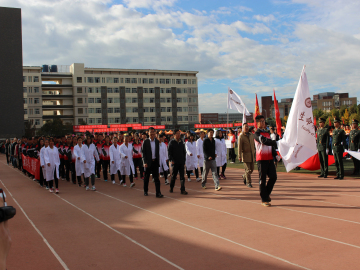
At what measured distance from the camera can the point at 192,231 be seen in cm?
650

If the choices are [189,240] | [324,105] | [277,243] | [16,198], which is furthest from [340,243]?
[324,105]

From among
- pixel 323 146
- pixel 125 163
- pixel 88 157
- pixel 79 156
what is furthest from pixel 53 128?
pixel 323 146

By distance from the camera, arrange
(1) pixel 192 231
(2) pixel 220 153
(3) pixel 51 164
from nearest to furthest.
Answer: (1) pixel 192 231, (3) pixel 51 164, (2) pixel 220 153

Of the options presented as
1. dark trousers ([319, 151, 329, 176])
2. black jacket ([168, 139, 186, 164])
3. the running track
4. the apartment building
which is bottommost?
the running track

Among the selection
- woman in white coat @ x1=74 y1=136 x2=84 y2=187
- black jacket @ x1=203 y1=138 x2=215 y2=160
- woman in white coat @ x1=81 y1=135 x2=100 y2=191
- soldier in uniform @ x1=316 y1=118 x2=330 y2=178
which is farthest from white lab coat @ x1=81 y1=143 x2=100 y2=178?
soldier in uniform @ x1=316 y1=118 x2=330 y2=178

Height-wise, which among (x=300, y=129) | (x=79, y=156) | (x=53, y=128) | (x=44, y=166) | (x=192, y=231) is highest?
(x=53, y=128)

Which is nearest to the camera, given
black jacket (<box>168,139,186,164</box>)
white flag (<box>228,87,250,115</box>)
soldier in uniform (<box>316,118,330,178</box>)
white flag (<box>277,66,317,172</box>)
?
white flag (<box>277,66,317,172</box>)

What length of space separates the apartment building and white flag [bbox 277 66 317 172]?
84948mm

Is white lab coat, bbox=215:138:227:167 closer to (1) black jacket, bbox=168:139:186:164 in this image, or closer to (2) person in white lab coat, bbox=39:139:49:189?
(1) black jacket, bbox=168:139:186:164

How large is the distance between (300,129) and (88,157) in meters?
7.65

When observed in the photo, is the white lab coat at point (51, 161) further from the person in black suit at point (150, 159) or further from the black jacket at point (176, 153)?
the black jacket at point (176, 153)

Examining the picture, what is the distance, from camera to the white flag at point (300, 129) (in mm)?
10781

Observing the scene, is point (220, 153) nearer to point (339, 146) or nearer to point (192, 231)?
point (339, 146)

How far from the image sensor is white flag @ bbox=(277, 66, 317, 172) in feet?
35.4
